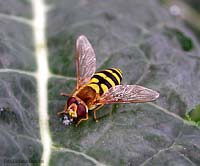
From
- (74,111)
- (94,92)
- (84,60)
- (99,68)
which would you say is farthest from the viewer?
(99,68)

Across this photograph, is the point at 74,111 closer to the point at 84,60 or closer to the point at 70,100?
the point at 70,100

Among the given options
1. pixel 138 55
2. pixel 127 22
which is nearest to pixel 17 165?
pixel 138 55

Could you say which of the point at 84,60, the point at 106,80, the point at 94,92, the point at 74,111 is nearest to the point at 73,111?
the point at 74,111

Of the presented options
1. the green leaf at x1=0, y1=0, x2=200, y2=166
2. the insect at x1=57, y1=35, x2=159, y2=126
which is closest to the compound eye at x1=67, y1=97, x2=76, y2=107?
the insect at x1=57, y1=35, x2=159, y2=126

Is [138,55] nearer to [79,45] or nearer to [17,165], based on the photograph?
[79,45]

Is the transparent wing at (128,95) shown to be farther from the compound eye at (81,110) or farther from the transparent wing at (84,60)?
the transparent wing at (84,60)

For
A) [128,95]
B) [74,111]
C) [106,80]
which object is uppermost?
[106,80]
